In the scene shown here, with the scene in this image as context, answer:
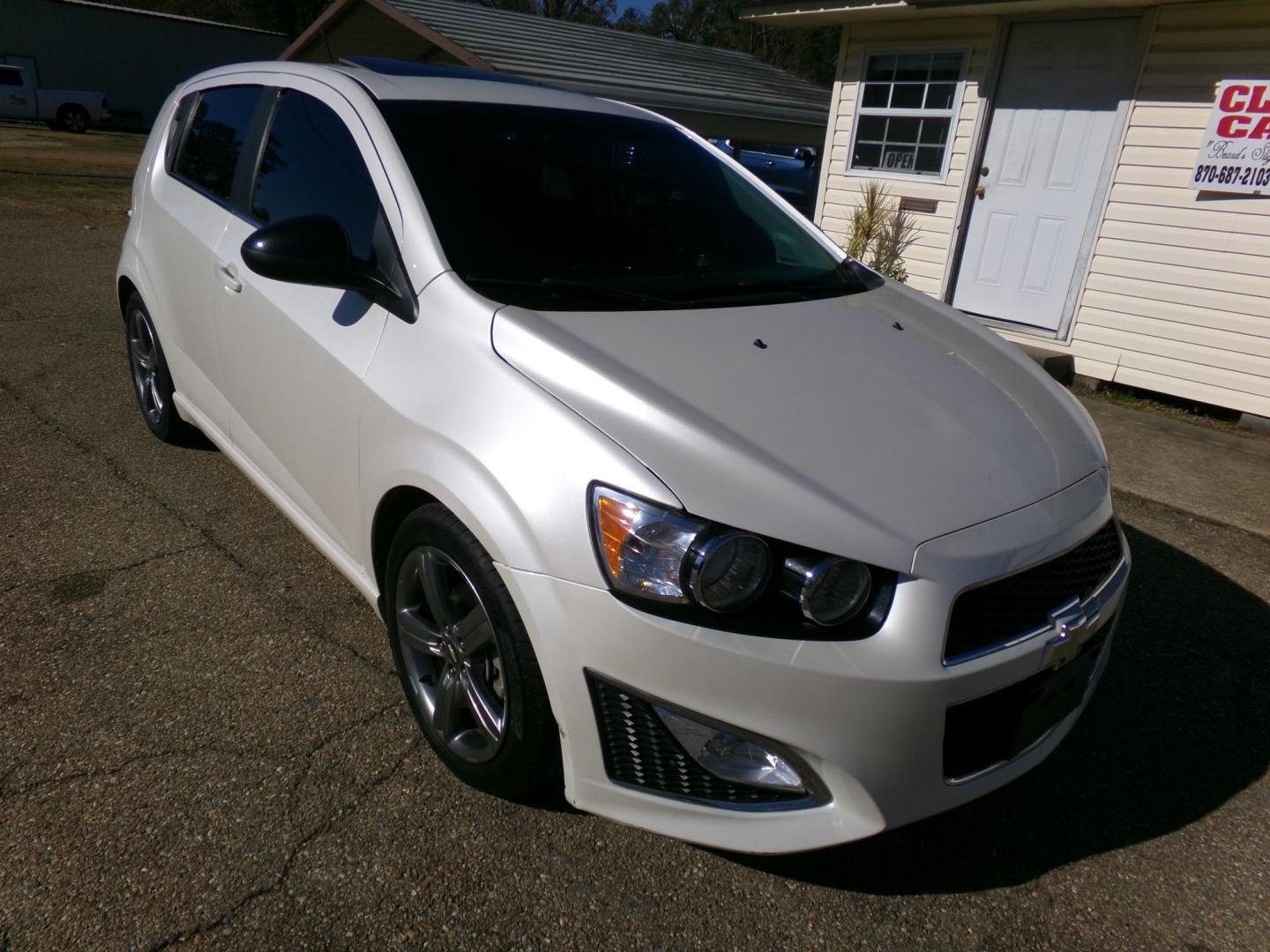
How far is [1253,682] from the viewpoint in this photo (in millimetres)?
3053

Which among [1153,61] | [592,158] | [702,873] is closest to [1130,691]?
[702,873]

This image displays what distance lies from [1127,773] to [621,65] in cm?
1378

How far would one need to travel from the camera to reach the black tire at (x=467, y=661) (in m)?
1.99

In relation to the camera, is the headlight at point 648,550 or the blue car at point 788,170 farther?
the blue car at point 788,170

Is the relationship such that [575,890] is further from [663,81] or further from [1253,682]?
[663,81]

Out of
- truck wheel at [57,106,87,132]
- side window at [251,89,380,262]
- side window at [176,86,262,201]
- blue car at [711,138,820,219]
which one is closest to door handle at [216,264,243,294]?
side window at [251,89,380,262]

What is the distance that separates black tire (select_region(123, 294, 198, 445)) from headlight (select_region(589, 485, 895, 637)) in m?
3.00

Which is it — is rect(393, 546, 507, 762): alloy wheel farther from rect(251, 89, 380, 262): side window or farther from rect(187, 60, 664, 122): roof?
rect(187, 60, 664, 122): roof

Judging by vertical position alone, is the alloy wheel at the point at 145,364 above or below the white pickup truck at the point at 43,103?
below

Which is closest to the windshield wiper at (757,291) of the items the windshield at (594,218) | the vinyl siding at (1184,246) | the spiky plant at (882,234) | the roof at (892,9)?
the windshield at (594,218)

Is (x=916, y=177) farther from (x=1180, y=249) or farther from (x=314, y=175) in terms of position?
(x=314, y=175)

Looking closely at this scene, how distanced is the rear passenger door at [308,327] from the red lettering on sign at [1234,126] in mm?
6149

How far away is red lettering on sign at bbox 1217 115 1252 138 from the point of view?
6.14m

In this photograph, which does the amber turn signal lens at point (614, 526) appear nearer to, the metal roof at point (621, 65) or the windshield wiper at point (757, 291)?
the windshield wiper at point (757, 291)
